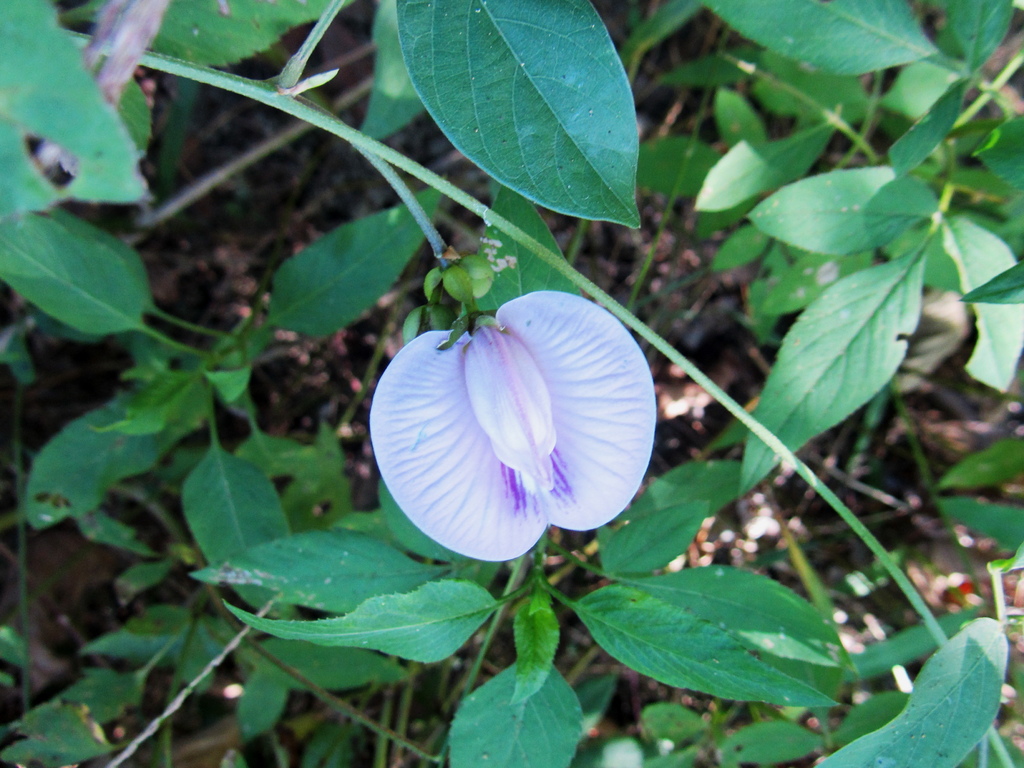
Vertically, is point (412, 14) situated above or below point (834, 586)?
above

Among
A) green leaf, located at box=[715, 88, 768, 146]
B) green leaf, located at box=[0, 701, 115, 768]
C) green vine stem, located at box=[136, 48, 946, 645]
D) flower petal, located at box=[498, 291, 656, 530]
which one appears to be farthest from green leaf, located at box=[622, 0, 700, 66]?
green leaf, located at box=[0, 701, 115, 768]

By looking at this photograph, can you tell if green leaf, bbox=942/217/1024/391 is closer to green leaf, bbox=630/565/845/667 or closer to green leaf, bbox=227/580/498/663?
green leaf, bbox=630/565/845/667

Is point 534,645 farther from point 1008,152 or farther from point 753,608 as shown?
point 1008,152

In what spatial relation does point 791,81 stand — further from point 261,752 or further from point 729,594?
point 261,752

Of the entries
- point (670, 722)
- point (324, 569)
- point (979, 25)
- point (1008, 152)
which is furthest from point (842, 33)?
point (670, 722)

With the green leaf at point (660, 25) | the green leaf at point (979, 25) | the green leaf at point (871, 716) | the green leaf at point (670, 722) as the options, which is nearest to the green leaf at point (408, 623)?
the green leaf at point (670, 722)

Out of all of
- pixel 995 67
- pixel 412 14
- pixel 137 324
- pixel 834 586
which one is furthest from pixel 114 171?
pixel 995 67

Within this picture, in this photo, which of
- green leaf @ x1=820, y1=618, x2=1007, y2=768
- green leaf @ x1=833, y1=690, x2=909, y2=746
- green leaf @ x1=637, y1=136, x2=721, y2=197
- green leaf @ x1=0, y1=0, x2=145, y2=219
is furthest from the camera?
green leaf @ x1=637, y1=136, x2=721, y2=197
